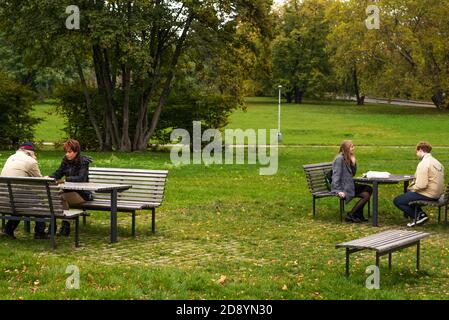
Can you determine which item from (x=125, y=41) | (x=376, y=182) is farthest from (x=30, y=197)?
(x=125, y=41)

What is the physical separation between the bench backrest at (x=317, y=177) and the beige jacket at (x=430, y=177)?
6.30ft

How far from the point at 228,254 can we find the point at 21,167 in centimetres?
318

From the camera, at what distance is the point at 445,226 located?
1277 cm

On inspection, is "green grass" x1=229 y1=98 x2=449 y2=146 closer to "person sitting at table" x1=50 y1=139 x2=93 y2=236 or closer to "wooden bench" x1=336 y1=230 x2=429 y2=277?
"person sitting at table" x1=50 y1=139 x2=93 y2=236

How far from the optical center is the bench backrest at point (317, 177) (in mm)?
13836

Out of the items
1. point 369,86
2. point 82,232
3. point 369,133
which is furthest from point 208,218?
point 369,86

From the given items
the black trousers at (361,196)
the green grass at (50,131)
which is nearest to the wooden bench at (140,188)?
the black trousers at (361,196)

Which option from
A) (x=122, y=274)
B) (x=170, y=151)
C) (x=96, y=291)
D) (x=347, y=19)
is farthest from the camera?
(x=347, y=19)

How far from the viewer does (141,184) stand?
12188 millimetres

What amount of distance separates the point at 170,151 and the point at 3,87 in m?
6.88

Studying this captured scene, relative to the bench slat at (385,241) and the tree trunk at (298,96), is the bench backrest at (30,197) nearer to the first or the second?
the bench slat at (385,241)

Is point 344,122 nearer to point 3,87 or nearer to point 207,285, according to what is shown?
point 3,87

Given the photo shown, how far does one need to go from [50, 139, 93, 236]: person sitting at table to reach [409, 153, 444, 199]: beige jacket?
5.27 meters

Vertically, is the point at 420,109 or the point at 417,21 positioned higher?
the point at 417,21
